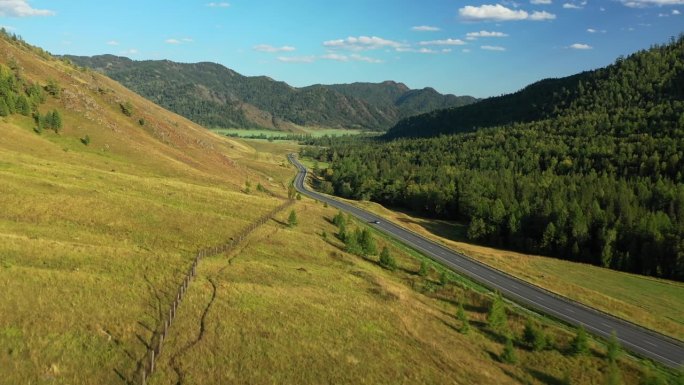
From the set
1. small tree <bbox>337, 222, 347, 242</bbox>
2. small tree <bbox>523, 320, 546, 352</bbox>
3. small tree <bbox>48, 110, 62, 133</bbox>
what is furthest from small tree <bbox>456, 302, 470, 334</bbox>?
small tree <bbox>48, 110, 62, 133</bbox>

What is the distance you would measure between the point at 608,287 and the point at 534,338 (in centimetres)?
4569

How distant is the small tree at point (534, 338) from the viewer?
167 ft

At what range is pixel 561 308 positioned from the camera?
232ft

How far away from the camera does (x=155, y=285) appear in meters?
38.8

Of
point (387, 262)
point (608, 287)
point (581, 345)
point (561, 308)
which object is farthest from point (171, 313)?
point (608, 287)

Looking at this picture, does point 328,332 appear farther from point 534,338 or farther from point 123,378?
point 534,338

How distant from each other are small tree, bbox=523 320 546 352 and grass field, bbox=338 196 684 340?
25.1 m

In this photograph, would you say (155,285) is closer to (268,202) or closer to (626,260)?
(268,202)

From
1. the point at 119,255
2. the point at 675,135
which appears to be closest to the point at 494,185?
the point at 675,135

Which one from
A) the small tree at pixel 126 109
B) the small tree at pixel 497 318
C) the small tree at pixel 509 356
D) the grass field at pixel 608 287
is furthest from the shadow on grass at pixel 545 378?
the small tree at pixel 126 109

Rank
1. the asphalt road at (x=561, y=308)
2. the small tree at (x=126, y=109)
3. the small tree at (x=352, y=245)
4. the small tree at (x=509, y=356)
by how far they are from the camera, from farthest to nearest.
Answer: the small tree at (x=126, y=109)
the small tree at (x=352, y=245)
the asphalt road at (x=561, y=308)
the small tree at (x=509, y=356)

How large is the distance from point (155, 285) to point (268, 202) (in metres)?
52.7

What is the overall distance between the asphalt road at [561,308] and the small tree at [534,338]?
14.8 m

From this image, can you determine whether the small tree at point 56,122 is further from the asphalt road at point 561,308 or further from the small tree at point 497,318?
the small tree at point 497,318
